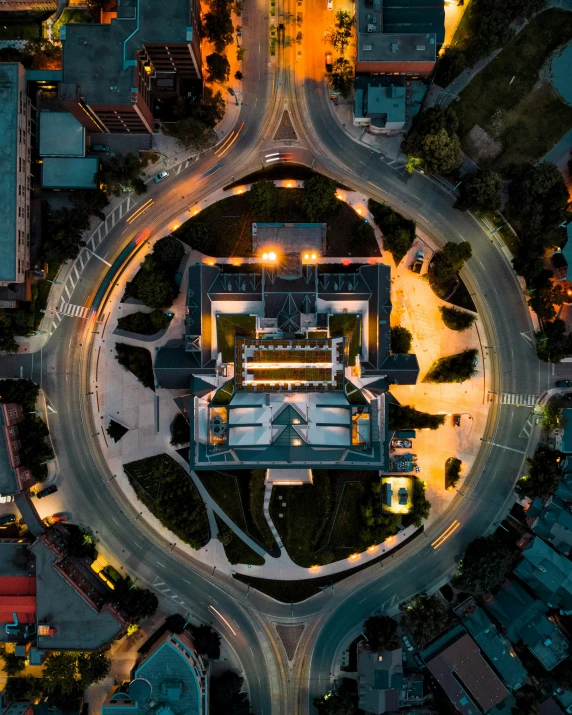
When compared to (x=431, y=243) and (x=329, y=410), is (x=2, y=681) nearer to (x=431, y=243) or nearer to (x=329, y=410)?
(x=329, y=410)

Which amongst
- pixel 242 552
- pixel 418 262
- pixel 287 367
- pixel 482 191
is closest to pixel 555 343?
pixel 418 262

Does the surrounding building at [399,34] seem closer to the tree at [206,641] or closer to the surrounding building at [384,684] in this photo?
the surrounding building at [384,684]

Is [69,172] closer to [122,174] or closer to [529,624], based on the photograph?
[122,174]

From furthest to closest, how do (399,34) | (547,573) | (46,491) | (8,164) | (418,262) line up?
(46,491)
(418,262)
(547,573)
(8,164)
(399,34)

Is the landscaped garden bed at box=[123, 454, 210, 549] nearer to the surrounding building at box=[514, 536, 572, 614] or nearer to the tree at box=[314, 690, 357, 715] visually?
the tree at box=[314, 690, 357, 715]

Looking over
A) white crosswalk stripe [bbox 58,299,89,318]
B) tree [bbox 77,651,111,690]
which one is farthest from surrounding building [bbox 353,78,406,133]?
tree [bbox 77,651,111,690]

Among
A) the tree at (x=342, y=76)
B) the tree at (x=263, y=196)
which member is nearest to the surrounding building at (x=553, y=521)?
the tree at (x=263, y=196)
